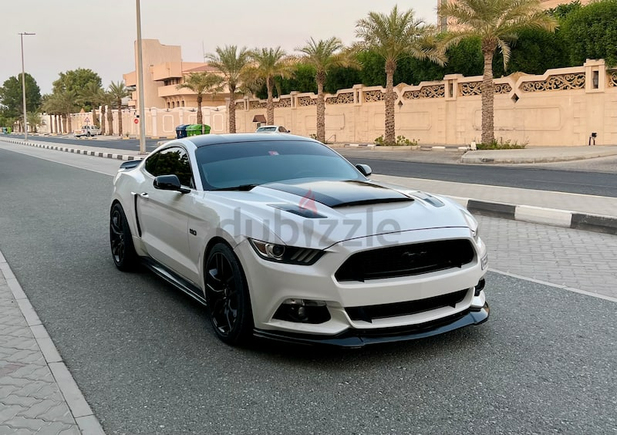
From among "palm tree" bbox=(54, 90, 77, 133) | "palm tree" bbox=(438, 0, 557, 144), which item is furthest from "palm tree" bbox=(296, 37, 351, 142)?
"palm tree" bbox=(54, 90, 77, 133)

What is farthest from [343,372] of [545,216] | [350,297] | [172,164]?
[545,216]

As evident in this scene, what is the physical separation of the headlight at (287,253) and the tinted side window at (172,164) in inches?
55.0

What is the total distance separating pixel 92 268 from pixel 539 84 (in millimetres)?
28754

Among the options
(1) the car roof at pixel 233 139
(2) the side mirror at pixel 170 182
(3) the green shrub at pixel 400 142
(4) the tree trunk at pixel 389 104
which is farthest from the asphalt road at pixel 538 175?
(3) the green shrub at pixel 400 142

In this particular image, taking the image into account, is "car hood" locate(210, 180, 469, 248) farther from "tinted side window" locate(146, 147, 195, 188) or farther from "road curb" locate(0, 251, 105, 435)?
"road curb" locate(0, 251, 105, 435)

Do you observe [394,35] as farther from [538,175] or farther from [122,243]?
[122,243]

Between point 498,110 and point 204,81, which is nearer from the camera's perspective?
point 498,110

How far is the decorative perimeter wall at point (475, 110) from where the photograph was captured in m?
28.9

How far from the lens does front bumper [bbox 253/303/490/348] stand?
385cm

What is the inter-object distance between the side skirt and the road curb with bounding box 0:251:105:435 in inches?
41.0

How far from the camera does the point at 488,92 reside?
2859 centimetres

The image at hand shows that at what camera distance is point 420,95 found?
1511 inches

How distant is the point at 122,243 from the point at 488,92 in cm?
2480

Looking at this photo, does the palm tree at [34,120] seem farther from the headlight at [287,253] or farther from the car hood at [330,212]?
the headlight at [287,253]
